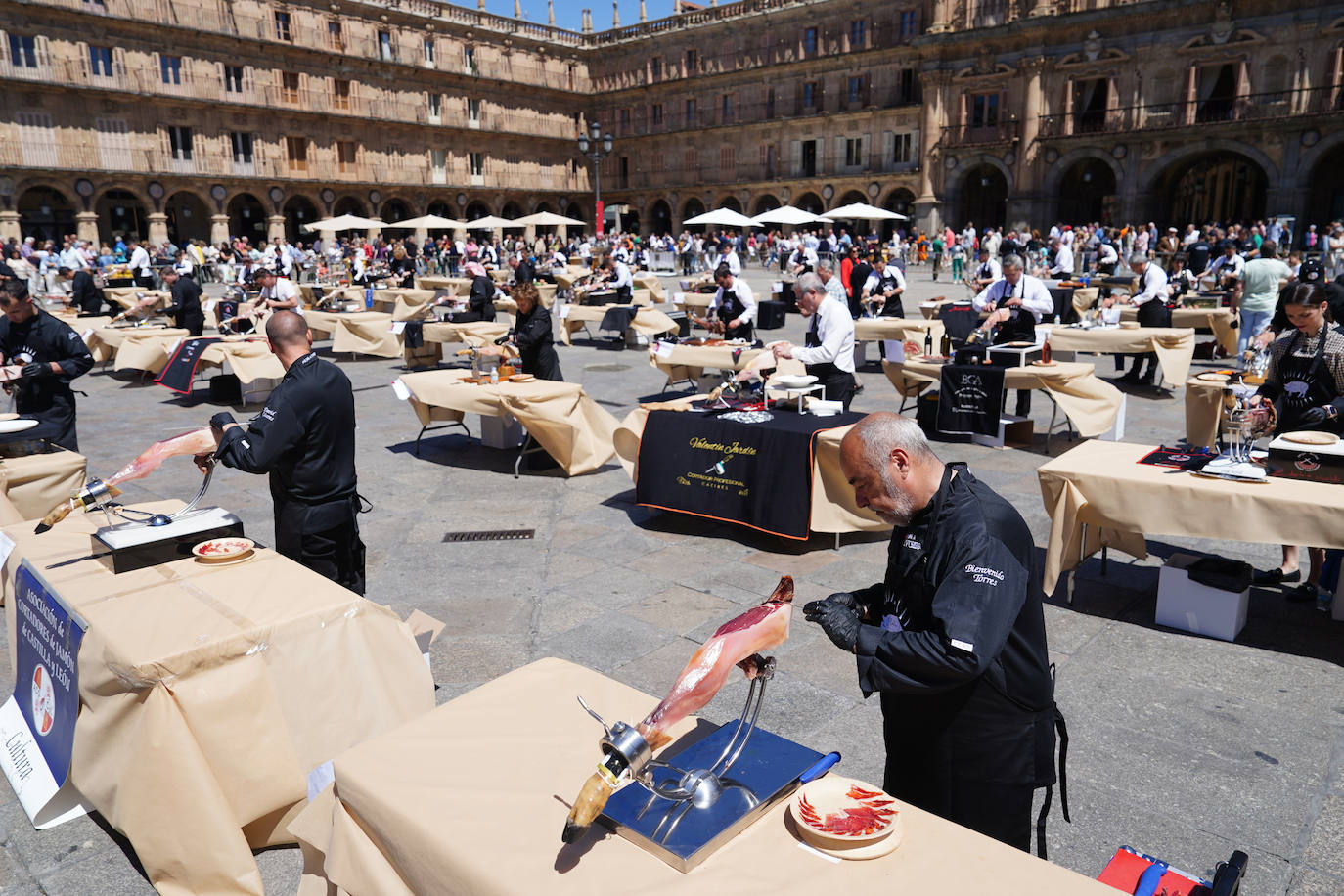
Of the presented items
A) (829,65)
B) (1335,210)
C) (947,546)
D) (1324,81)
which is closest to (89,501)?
(947,546)

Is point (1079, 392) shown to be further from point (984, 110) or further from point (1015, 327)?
point (984, 110)

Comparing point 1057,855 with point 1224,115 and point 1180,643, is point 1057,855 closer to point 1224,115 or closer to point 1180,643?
point 1180,643

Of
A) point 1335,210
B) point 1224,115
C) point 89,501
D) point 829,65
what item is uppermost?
point 829,65

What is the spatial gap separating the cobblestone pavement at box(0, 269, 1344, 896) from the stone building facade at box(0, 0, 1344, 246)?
1137 inches

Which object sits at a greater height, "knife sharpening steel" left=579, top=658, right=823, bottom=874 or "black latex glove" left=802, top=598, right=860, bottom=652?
"black latex glove" left=802, top=598, right=860, bottom=652

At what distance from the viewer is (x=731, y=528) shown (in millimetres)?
6523

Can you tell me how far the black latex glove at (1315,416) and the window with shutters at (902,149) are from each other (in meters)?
36.4

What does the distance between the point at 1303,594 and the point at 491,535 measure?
16.0 ft

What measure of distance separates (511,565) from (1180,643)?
3.74 meters

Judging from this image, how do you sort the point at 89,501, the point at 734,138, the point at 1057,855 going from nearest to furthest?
the point at 1057,855 → the point at 89,501 → the point at 734,138

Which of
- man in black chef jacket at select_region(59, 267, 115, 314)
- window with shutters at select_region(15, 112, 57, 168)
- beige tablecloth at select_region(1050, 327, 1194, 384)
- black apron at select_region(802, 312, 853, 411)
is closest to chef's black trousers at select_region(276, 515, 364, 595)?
black apron at select_region(802, 312, 853, 411)

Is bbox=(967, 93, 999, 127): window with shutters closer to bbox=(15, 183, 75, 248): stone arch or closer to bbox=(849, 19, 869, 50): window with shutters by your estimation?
bbox=(849, 19, 869, 50): window with shutters

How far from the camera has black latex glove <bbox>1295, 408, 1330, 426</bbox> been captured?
4.85 metres

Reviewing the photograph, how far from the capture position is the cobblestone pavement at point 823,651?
10.3 ft
